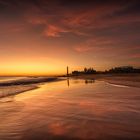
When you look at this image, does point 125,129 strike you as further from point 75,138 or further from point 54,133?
point 54,133

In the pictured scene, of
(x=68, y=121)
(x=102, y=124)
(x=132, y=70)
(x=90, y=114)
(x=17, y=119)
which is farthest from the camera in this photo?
(x=132, y=70)

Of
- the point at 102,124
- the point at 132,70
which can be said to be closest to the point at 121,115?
the point at 102,124

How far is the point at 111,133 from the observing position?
5.64 m

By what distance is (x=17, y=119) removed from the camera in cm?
761

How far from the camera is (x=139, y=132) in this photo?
5.54m

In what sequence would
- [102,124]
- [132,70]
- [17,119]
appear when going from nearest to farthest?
[102,124] → [17,119] → [132,70]

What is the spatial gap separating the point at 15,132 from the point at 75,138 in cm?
171

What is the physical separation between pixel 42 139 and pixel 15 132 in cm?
103

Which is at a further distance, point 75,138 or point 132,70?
point 132,70

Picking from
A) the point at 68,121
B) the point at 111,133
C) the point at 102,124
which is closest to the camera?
the point at 111,133

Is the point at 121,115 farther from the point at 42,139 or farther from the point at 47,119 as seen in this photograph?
the point at 42,139

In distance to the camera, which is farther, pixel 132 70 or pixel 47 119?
pixel 132 70

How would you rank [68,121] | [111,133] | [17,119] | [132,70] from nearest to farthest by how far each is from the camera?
1. [111,133]
2. [68,121]
3. [17,119]
4. [132,70]

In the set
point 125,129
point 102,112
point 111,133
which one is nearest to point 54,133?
point 111,133
